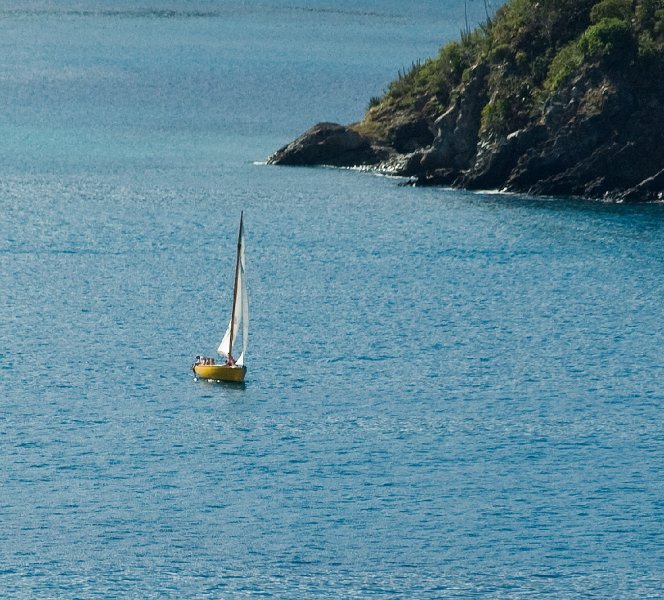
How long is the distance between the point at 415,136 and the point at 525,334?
233ft

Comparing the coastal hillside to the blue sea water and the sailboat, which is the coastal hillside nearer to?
the blue sea water

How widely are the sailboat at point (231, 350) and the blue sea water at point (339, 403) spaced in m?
1.19

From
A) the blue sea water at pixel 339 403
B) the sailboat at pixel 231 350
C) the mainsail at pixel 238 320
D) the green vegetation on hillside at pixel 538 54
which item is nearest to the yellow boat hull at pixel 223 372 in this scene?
the sailboat at pixel 231 350

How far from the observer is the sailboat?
362 feet

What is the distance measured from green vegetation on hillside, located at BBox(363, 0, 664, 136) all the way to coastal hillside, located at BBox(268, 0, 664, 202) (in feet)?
0.36

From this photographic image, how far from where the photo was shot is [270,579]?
266ft

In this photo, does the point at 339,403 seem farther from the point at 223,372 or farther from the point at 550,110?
the point at 550,110

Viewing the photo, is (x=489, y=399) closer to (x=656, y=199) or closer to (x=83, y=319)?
(x=83, y=319)

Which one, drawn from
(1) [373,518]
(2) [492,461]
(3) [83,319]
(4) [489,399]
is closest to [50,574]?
(1) [373,518]

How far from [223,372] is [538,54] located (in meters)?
81.2

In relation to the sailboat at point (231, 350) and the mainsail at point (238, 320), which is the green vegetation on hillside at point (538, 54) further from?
the sailboat at point (231, 350)

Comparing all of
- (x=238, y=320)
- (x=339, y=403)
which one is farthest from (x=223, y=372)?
(x=339, y=403)

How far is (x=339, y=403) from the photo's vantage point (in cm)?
10606

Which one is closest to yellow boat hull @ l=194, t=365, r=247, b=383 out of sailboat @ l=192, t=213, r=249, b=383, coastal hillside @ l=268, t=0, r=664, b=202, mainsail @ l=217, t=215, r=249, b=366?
sailboat @ l=192, t=213, r=249, b=383
